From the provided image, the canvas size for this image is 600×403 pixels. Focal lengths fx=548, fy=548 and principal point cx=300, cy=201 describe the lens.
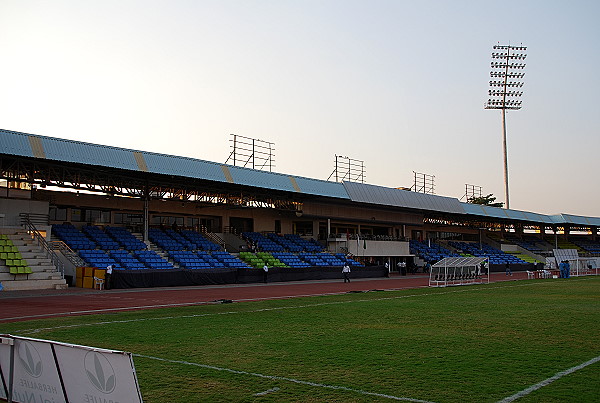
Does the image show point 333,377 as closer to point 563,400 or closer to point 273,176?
point 563,400

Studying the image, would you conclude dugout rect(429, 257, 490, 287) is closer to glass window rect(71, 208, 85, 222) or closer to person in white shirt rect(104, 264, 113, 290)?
person in white shirt rect(104, 264, 113, 290)

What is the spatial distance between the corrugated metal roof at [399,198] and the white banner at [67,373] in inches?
1968

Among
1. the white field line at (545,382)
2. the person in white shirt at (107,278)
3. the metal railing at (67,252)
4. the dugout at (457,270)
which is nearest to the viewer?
the white field line at (545,382)

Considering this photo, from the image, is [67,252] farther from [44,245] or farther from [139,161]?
[139,161]

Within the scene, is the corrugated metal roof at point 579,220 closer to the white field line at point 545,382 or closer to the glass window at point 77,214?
the glass window at point 77,214

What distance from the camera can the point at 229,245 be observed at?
2029 inches

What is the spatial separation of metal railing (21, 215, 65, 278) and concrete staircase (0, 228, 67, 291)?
28 cm

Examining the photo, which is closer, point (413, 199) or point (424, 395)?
point (424, 395)

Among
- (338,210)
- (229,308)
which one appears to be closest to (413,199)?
(338,210)

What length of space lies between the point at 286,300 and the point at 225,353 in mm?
14269

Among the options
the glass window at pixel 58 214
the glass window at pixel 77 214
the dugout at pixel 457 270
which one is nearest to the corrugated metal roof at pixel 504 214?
the dugout at pixel 457 270

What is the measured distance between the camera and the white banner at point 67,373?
5633 mm

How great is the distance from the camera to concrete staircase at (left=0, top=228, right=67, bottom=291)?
2983 centimetres

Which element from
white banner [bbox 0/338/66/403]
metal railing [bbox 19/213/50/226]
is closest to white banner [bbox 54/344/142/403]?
white banner [bbox 0/338/66/403]
